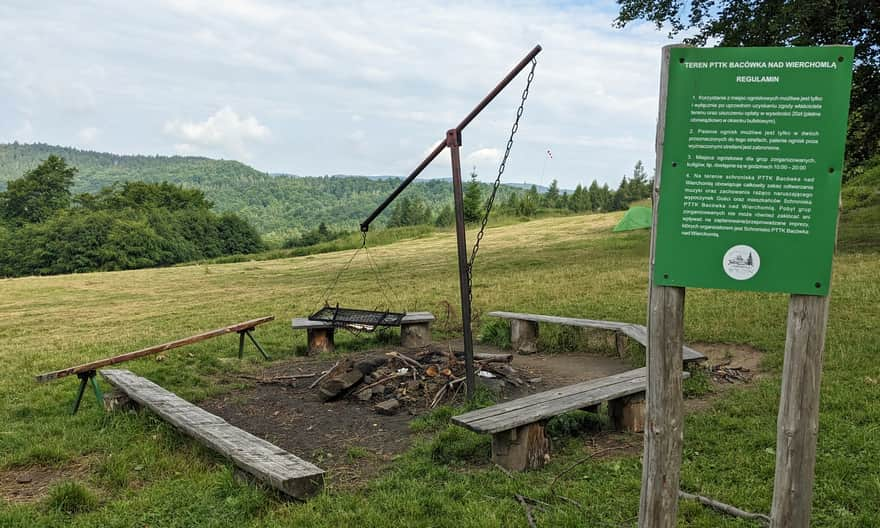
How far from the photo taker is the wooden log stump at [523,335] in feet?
31.9

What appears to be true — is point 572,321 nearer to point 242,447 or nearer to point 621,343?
point 621,343

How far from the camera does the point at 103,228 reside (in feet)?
197

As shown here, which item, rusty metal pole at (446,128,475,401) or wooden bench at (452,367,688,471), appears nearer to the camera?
wooden bench at (452,367,688,471)

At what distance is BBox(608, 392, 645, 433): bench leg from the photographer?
5.90 metres

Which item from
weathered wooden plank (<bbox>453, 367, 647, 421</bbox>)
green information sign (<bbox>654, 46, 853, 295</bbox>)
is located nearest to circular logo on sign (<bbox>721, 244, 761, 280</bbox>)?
green information sign (<bbox>654, 46, 853, 295</bbox>)

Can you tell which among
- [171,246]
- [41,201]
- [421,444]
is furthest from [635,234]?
[41,201]

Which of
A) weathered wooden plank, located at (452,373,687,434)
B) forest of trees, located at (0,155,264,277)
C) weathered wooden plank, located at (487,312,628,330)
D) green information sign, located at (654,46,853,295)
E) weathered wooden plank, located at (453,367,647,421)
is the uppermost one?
green information sign, located at (654,46,853,295)

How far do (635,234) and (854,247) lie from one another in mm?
12043

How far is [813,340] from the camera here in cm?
296

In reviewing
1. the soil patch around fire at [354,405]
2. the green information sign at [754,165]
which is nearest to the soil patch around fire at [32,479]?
the soil patch around fire at [354,405]

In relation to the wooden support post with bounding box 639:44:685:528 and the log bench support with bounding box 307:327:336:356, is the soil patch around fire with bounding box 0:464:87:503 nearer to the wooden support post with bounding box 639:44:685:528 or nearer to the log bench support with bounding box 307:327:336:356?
the wooden support post with bounding box 639:44:685:528

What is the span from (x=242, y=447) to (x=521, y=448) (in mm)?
2071

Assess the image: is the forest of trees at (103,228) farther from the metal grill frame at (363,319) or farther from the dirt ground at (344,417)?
the dirt ground at (344,417)

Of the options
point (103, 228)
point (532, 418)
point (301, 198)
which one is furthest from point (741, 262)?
point (301, 198)
